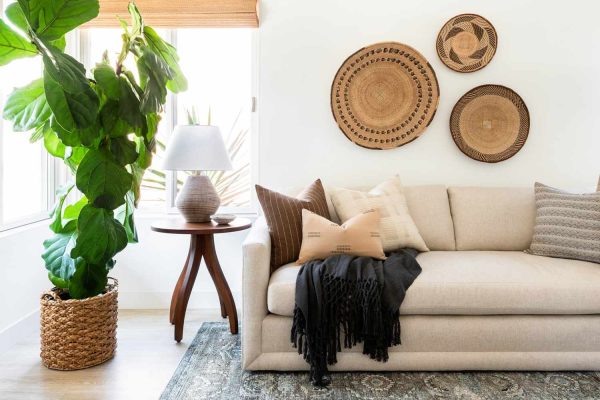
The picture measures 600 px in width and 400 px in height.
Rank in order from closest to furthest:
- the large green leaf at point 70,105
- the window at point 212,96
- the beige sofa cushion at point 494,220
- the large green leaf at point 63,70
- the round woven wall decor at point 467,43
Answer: the large green leaf at point 63,70 < the large green leaf at point 70,105 < the beige sofa cushion at point 494,220 < the round woven wall decor at point 467,43 < the window at point 212,96

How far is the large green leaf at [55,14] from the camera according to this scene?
2.12 meters

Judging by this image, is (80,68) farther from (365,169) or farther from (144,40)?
(365,169)

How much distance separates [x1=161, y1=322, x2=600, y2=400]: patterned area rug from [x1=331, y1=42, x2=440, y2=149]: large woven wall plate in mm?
1620

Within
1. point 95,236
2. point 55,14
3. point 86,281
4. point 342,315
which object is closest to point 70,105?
point 55,14

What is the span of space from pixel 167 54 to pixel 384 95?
1449mm

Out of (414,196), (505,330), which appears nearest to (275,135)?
(414,196)

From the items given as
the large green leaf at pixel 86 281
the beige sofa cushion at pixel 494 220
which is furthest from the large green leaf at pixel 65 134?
the beige sofa cushion at pixel 494 220

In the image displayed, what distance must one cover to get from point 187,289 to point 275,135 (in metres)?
1.21

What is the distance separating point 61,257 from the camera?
2.49 metres

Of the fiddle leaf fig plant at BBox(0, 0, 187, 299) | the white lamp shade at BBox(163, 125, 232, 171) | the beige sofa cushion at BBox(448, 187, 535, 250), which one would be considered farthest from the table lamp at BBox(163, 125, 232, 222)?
the beige sofa cushion at BBox(448, 187, 535, 250)

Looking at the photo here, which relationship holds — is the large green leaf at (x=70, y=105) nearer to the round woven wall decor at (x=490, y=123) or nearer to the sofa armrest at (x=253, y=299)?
the sofa armrest at (x=253, y=299)

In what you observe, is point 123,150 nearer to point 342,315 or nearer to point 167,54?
point 167,54

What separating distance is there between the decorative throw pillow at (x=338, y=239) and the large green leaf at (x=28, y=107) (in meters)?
1.33

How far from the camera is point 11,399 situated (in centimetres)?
220
